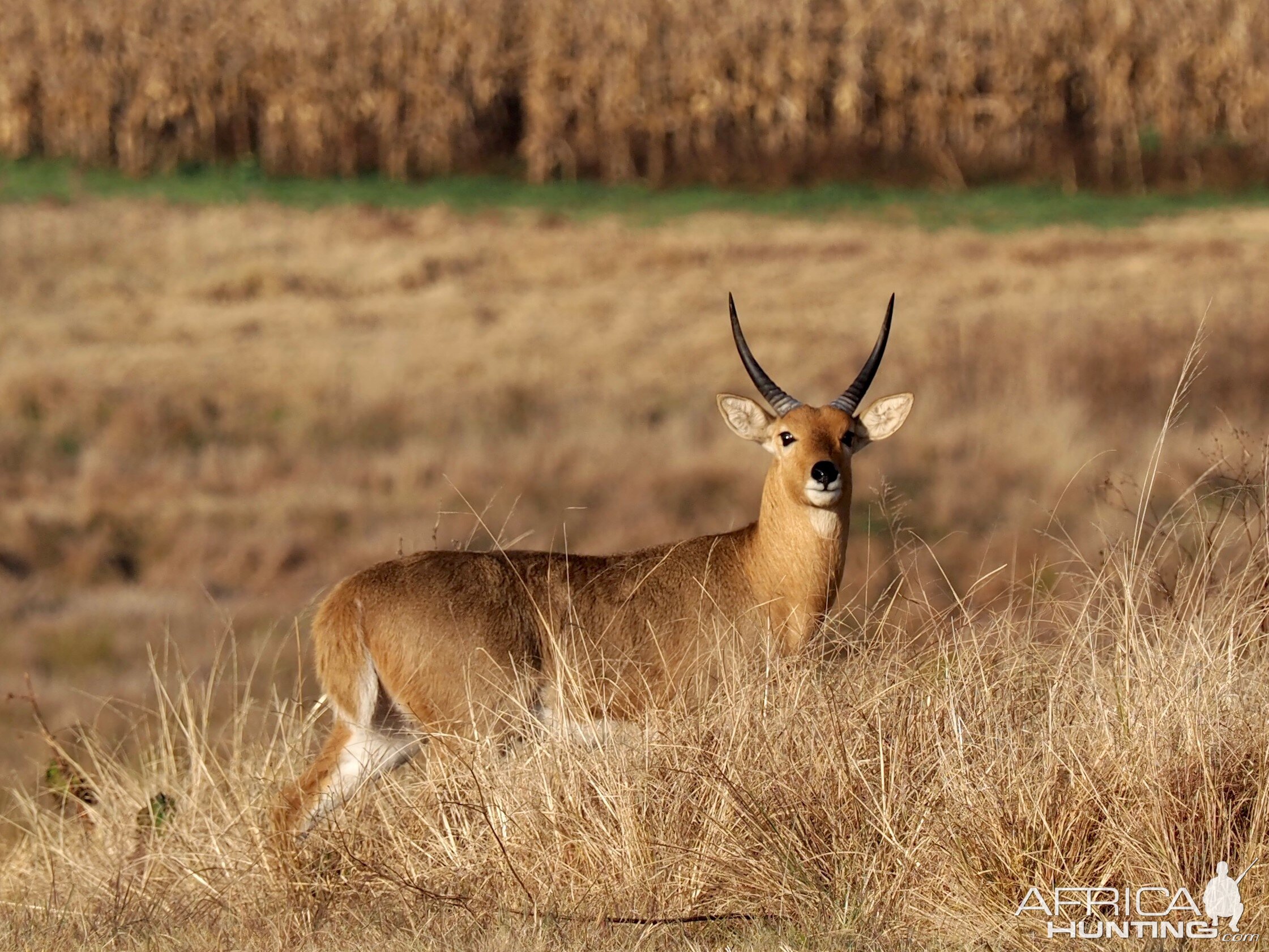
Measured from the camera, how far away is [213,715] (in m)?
12.2

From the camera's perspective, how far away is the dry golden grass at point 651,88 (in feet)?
103

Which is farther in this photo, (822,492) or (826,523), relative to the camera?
(826,523)

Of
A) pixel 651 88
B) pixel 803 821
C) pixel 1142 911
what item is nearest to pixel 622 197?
pixel 651 88

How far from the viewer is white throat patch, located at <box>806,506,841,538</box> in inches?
281

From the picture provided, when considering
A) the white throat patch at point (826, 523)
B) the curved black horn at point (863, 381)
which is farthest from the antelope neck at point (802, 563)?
the curved black horn at point (863, 381)

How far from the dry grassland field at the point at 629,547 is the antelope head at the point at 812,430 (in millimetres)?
336

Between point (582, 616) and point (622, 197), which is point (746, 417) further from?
point (622, 197)

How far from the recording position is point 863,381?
23.3ft

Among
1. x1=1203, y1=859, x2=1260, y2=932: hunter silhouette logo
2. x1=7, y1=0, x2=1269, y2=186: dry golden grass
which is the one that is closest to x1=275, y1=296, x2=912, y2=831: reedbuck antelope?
x1=1203, y1=859, x2=1260, y2=932: hunter silhouette logo

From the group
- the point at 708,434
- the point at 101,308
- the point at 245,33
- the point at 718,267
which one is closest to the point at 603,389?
the point at 708,434

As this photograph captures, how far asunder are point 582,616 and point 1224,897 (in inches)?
109

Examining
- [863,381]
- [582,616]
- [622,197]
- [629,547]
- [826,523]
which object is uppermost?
[863,381]

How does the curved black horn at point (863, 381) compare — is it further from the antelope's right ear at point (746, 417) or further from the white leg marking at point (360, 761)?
the white leg marking at point (360, 761)

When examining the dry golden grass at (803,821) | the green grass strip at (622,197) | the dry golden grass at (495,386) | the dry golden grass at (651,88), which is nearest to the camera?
the dry golden grass at (803,821)
